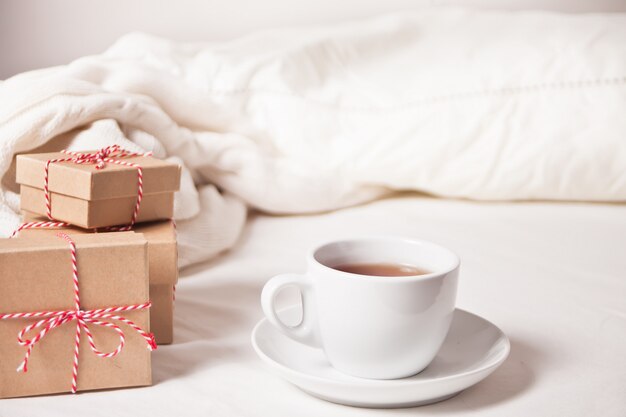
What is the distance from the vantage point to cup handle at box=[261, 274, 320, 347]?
0.66 metres

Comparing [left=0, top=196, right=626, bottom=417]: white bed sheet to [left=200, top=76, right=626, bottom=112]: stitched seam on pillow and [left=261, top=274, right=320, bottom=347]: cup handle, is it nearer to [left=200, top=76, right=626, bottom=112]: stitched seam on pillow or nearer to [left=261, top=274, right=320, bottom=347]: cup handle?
[left=261, top=274, right=320, bottom=347]: cup handle

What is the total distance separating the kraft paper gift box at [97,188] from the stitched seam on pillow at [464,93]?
55 cm

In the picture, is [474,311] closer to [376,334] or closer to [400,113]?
[376,334]

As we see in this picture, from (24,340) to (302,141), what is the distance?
2.61 feet

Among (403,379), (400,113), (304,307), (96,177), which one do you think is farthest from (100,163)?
(400,113)

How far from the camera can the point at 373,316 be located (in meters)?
0.63

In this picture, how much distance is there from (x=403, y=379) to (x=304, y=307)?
106 mm

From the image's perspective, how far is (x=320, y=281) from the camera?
25.7 inches

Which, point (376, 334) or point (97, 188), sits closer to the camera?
Answer: point (376, 334)

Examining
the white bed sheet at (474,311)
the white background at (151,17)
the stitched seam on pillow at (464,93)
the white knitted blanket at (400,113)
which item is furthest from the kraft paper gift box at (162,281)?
the white background at (151,17)

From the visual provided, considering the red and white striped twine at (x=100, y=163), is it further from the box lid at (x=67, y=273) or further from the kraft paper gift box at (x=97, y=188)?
the box lid at (x=67, y=273)

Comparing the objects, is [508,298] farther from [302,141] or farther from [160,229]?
[302,141]

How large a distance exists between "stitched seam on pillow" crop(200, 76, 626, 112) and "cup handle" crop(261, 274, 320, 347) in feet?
2.52

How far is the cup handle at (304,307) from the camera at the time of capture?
2.16 feet
